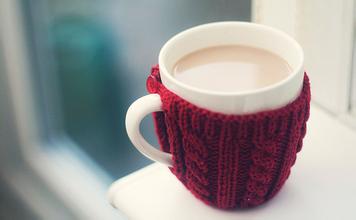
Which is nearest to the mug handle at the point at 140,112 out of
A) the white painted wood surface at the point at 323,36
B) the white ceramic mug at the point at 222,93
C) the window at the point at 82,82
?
the white ceramic mug at the point at 222,93

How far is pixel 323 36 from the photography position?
530 millimetres

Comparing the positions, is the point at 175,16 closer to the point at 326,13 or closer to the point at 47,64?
the point at 47,64

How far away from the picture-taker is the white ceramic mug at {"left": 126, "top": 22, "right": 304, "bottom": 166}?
38 centimetres

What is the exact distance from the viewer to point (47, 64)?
0.82 meters

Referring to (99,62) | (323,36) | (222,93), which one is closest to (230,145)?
(222,93)

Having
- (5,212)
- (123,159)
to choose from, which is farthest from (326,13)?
(5,212)

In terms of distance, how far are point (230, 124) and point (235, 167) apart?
37 mm

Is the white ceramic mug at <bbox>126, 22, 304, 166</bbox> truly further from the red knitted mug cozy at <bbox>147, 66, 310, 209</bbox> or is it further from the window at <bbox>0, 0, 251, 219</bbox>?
the window at <bbox>0, 0, 251, 219</bbox>

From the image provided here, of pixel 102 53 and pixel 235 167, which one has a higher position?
pixel 235 167

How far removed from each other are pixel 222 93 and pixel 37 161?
53 cm

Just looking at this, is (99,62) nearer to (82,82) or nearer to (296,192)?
(82,82)

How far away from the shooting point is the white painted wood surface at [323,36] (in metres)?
0.51

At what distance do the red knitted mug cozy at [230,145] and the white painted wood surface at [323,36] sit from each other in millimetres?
118

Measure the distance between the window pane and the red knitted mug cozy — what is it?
1.23 feet
